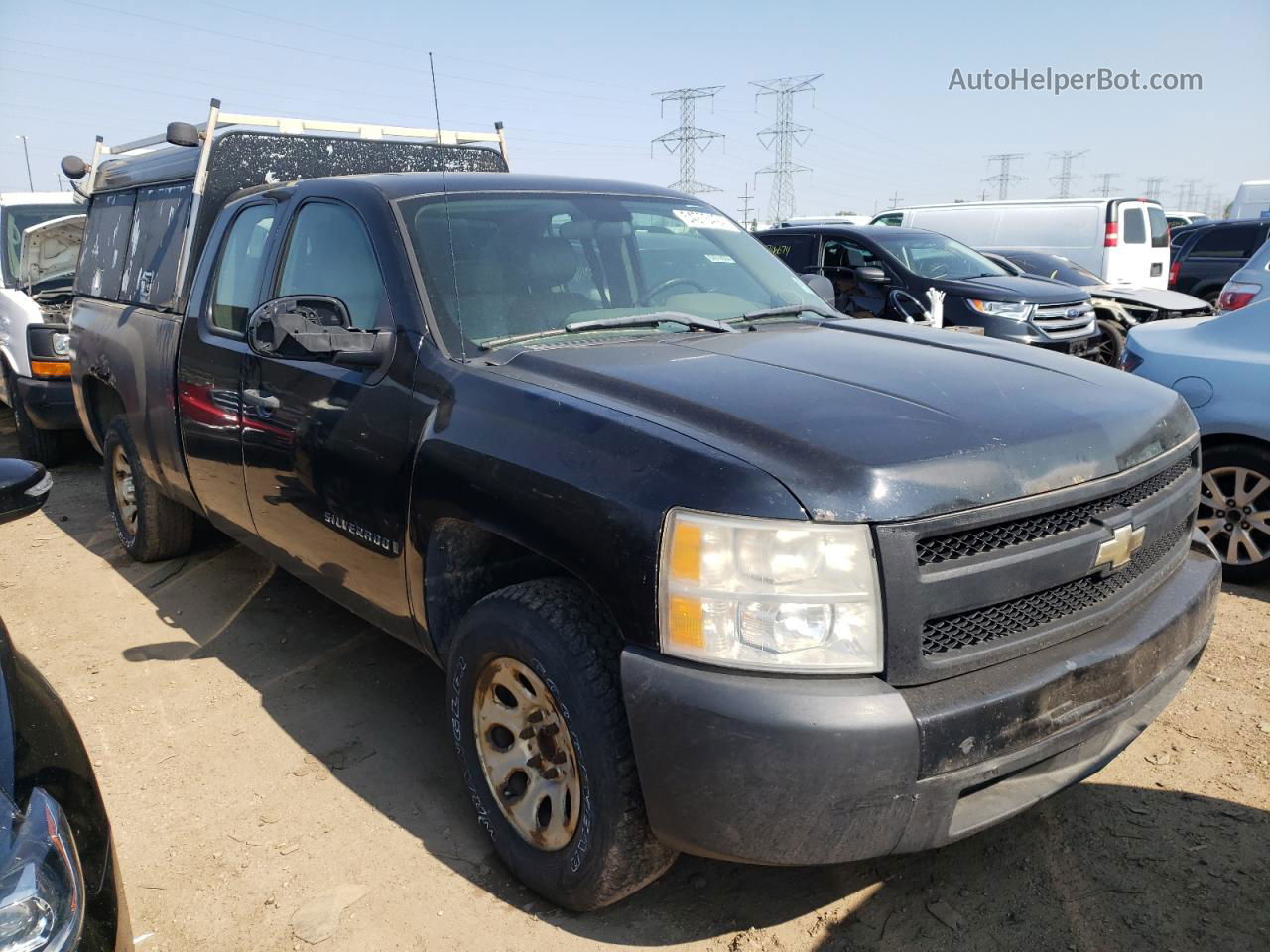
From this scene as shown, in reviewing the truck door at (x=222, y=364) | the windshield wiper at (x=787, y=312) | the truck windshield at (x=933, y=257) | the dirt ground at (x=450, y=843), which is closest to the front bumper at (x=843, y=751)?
the dirt ground at (x=450, y=843)

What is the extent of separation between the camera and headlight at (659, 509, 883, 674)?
1.93 m

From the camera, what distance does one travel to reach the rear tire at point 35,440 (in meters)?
7.35

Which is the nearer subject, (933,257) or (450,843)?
(450,843)

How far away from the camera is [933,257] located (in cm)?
980

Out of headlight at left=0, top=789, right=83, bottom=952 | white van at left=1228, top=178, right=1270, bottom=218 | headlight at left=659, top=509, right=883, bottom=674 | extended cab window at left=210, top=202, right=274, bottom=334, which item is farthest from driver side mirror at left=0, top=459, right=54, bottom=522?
white van at left=1228, top=178, right=1270, bottom=218

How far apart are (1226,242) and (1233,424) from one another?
13085mm

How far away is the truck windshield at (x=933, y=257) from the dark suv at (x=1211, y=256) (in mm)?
7017

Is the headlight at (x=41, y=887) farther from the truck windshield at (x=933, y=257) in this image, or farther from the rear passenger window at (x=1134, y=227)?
the rear passenger window at (x=1134, y=227)

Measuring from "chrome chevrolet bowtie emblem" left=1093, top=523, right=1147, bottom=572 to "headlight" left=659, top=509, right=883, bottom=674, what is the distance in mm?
678

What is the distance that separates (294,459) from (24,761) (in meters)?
1.75

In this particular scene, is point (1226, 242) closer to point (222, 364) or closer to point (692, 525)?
point (222, 364)

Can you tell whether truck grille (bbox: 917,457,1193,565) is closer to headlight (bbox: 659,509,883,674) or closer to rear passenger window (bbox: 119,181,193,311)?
headlight (bbox: 659,509,883,674)

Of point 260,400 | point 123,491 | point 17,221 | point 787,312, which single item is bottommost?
point 123,491

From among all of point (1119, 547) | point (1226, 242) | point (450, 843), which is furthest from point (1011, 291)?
point (1226, 242)
